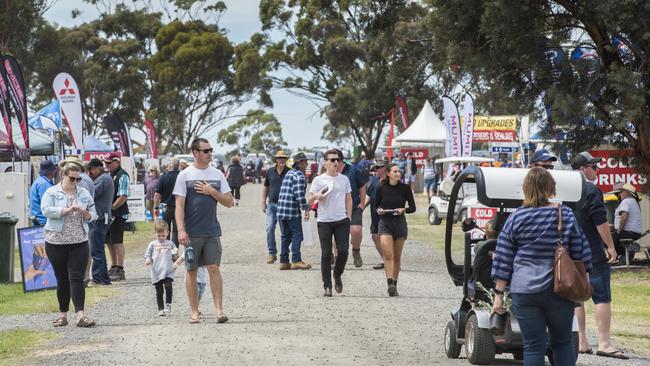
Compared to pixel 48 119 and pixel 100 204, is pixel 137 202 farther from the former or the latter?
pixel 100 204

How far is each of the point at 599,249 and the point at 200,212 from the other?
12.8ft

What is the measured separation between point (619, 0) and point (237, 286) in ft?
22.2

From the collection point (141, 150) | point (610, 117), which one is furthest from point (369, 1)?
point (141, 150)

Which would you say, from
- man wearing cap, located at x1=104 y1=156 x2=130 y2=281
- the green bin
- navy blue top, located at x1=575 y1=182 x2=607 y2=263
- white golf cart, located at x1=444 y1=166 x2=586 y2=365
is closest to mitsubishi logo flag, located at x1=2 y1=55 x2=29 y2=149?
the green bin

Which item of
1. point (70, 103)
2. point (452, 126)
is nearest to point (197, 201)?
point (70, 103)

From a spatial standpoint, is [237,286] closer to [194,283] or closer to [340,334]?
[194,283]

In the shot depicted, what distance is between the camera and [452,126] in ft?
111

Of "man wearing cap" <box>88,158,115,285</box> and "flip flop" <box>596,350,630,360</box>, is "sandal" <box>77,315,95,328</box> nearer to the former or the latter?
"man wearing cap" <box>88,158,115,285</box>

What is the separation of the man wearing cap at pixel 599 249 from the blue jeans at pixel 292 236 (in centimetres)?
797

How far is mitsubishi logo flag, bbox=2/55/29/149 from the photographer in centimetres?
2266

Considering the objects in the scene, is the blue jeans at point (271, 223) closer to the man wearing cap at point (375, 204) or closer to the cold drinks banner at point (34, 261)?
the man wearing cap at point (375, 204)

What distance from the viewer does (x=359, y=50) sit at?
62.7 meters

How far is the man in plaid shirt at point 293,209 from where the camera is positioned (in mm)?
17562

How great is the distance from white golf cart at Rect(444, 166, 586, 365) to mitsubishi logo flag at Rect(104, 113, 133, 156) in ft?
93.2
